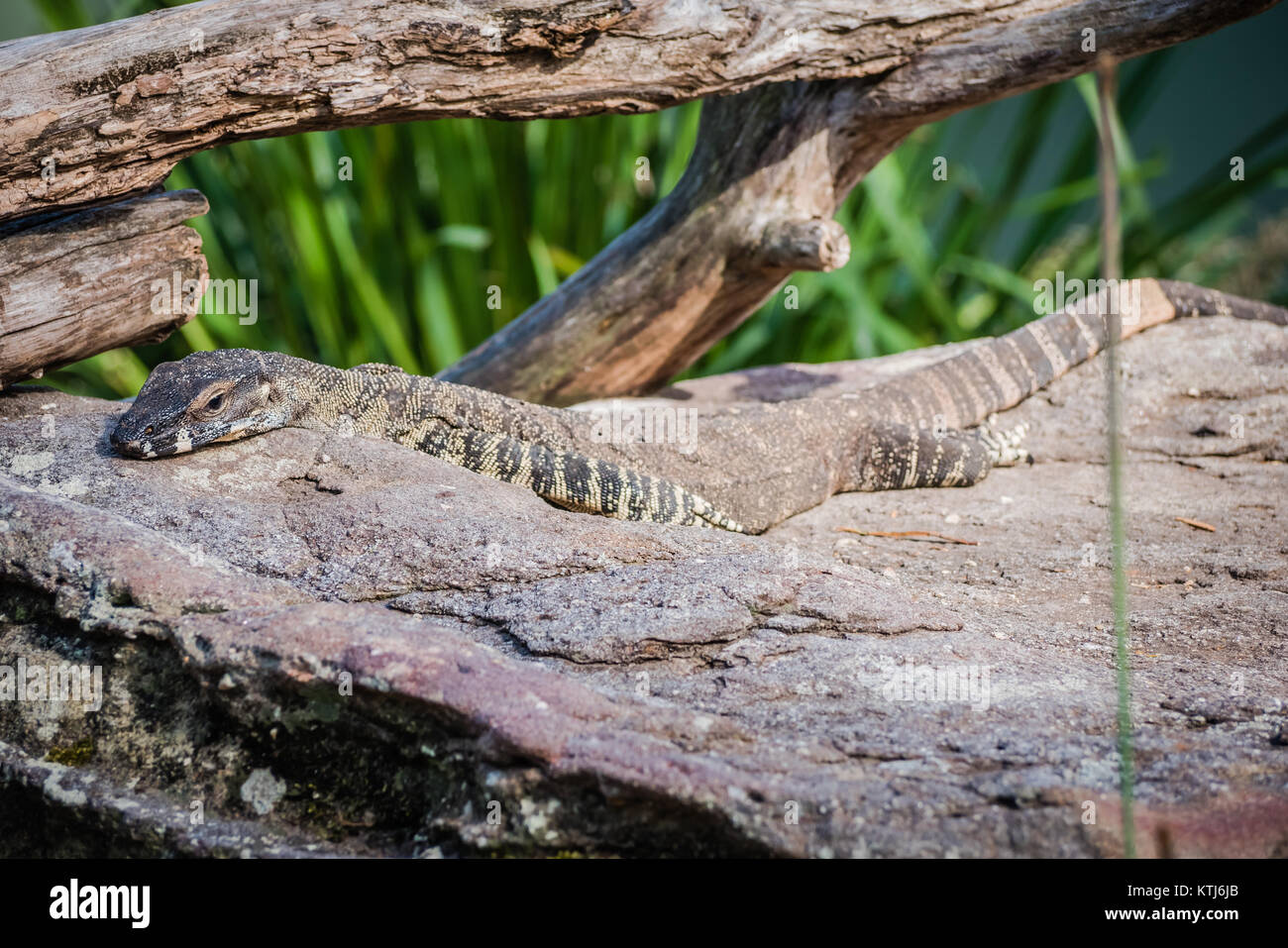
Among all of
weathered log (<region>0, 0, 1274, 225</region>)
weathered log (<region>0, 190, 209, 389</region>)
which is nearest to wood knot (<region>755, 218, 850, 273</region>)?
weathered log (<region>0, 0, 1274, 225</region>)

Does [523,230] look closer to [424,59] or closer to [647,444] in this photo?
[647,444]

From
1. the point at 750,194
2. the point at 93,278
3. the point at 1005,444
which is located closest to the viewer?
the point at 93,278

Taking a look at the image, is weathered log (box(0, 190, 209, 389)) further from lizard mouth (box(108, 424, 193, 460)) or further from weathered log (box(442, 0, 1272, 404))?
weathered log (box(442, 0, 1272, 404))

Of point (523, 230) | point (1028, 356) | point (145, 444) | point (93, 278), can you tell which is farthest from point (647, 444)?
point (523, 230)

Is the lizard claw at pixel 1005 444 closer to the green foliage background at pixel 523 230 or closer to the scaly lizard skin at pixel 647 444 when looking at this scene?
the scaly lizard skin at pixel 647 444

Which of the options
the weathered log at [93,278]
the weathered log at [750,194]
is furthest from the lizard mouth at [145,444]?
the weathered log at [750,194]

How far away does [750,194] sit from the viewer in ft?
18.4

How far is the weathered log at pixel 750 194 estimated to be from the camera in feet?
15.6

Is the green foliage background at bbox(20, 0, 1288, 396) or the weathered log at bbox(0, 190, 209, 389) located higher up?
the green foliage background at bbox(20, 0, 1288, 396)

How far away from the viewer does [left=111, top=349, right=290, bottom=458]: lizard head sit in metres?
3.77

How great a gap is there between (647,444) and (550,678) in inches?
111

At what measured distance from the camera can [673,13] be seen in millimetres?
4344

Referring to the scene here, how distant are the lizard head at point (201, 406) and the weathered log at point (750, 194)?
224 cm
